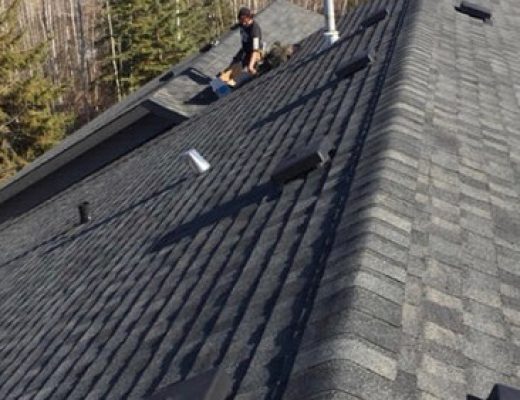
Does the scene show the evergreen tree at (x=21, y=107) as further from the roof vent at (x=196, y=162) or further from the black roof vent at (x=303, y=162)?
the black roof vent at (x=303, y=162)

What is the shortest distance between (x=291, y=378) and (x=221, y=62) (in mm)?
15284

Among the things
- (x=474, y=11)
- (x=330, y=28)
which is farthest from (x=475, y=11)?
(x=330, y=28)

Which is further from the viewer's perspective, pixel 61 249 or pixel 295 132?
pixel 61 249

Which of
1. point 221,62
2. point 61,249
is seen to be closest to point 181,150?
point 61,249

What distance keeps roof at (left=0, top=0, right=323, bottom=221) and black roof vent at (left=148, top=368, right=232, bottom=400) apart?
11314mm

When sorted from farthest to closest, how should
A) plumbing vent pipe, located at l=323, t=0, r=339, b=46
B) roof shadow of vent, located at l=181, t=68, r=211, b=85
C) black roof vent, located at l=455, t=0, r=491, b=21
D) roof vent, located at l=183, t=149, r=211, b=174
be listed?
roof shadow of vent, located at l=181, t=68, r=211, b=85, plumbing vent pipe, located at l=323, t=0, r=339, b=46, black roof vent, located at l=455, t=0, r=491, b=21, roof vent, located at l=183, t=149, r=211, b=174

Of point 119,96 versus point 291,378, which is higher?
point 291,378

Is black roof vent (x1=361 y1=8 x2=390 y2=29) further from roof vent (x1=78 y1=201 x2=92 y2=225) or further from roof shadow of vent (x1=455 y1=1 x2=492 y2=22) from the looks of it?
roof vent (x1=78 y1=201 x2=92 y2=225)

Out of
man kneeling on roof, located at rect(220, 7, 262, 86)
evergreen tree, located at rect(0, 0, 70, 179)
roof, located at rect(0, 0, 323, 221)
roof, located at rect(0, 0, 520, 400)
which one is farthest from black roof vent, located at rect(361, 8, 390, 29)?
evergreen tree, located at rect(0, 0, 70, 179)

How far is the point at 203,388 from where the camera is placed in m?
3.80

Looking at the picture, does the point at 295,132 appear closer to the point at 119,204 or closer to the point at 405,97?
the point at 405,97

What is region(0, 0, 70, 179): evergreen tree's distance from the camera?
101 feet

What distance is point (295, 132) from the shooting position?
313 inches

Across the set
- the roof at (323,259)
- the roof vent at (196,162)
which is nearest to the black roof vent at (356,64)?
the roof at (323,259)
